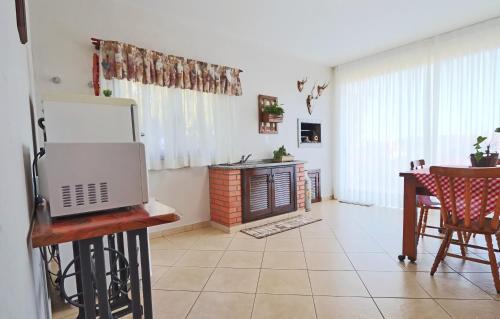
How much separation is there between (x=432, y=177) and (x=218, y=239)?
6.91ft

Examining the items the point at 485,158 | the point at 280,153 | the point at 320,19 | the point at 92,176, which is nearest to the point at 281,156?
the point at 280,153

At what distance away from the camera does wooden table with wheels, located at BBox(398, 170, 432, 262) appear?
2092 millimetres

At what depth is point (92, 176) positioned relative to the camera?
0.93 m

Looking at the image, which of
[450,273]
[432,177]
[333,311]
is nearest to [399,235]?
[450,273]

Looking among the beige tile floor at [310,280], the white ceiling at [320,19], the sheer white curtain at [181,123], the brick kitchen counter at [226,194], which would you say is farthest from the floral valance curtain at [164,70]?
the beige tile floor at [310,280]

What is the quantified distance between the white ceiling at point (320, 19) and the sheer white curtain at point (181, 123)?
83cm

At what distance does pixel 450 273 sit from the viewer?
6.36 feet

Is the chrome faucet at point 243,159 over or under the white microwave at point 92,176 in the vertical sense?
under

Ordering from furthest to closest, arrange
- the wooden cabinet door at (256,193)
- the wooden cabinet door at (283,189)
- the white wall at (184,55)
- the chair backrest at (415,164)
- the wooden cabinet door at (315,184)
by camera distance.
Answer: the wooden cabinet door at (315,184) < the wooden cabinet door at (283,189) < the wooden cabinet door at (256,193) < the chair backrest at (415,164) < the white wall at (184,55)

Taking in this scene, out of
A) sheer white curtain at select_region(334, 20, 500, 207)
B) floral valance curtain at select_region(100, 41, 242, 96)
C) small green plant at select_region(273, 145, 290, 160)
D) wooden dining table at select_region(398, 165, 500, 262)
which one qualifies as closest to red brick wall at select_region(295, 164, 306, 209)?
small green plant at select_region(273, 145, 290, 160)

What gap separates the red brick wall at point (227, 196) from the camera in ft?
9.96

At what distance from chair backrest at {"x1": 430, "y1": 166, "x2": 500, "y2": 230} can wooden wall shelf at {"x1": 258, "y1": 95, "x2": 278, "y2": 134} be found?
238 cm

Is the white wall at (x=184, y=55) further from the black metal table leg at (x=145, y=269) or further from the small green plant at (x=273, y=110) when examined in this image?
the black metal table leg at (x=145, y=269)

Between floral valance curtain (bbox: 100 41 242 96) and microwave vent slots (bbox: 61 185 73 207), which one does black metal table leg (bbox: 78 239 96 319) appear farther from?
floral valance curtain (bbox: 100 41 242 96)
